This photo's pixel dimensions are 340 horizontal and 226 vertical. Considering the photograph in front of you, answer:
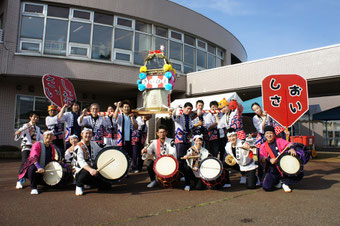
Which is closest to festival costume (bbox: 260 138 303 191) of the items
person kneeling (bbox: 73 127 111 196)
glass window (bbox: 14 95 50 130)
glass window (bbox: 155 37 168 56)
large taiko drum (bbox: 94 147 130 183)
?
large taiko drum (bbox: 94 147 130 183)

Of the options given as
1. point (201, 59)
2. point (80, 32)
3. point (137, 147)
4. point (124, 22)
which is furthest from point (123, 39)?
point (137, 147)

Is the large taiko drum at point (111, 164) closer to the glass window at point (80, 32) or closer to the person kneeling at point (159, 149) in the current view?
the person kneeling at point (159, 149)

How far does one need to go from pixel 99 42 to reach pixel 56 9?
238cm

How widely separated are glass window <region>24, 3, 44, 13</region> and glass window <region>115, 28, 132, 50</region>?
3.46 meters

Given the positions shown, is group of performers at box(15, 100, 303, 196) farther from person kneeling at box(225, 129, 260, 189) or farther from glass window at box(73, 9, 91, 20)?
glass window at box(73, 9, 91, 20)

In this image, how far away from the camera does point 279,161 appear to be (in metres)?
4.01

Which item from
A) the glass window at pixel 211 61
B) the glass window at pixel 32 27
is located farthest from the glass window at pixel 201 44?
the glass window at pixel 32 27

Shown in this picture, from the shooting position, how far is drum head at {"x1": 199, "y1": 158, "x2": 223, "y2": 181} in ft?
13.1

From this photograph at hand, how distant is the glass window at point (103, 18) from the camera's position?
12016 millimetres

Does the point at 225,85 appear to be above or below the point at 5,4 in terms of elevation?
below

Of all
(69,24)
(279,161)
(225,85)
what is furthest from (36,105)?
(279,161)

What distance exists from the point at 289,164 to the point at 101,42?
34.5 feet

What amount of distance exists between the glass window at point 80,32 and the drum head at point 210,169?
32.2 feet

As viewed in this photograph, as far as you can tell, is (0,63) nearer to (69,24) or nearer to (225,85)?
(69,24)
